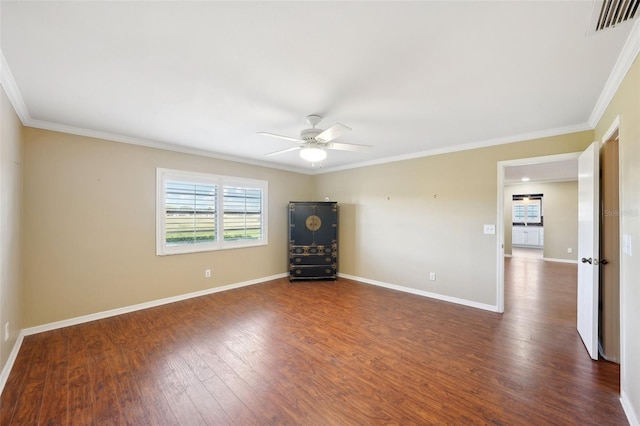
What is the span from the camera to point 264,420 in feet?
5.61

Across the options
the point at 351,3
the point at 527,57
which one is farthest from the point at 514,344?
the point at 351,3

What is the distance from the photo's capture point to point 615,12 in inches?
51.7

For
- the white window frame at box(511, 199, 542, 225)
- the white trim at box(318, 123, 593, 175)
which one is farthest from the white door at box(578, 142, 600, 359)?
the white window frame at box(511, 199, 542, 225)

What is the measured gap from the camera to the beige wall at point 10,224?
6.89 feet

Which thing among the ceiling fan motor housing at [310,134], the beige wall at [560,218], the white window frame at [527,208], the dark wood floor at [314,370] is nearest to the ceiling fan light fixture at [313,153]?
the ceiling fan motor housing at [310,134]

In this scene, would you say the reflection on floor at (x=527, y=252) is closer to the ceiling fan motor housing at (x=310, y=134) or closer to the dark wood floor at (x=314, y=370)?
the dark wood floor at (x=314, y=370)

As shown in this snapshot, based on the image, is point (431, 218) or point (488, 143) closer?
point (488, 143)

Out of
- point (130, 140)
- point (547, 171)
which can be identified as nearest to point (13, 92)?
point (130, 140)

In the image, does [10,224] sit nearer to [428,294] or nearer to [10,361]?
[10,361]

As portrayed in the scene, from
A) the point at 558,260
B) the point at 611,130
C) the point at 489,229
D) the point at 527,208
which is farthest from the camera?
the point at 527,208

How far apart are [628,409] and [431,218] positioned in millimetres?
2893

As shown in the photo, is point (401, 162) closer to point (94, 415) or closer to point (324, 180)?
point (324, 180)

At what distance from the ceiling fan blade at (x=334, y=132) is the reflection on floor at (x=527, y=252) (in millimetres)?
8744

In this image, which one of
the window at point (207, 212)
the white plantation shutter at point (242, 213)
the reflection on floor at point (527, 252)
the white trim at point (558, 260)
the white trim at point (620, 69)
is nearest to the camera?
the white trim at point (620, 69)
